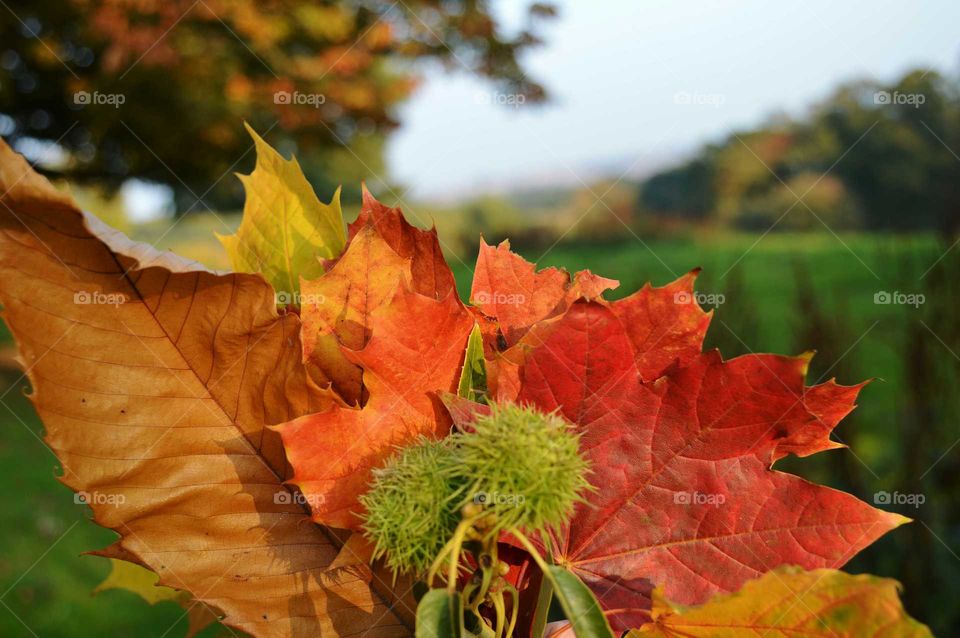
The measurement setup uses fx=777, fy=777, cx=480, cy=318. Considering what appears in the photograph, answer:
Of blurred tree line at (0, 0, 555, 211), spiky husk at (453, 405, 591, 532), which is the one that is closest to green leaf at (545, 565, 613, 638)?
spiky husk at (453, 405, 591, 532)

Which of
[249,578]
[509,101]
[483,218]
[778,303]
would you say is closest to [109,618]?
[249,578]

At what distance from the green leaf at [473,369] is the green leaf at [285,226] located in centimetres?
17

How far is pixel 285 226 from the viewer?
0.64 metres

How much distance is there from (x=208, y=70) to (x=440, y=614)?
22.7ft

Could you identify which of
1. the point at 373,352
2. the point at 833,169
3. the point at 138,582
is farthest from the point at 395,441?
the point at 833,169

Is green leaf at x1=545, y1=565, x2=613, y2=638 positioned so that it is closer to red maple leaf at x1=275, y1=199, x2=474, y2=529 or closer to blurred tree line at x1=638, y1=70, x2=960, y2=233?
red maple leaf at x1=275, y1=199, x2=474, y2=529

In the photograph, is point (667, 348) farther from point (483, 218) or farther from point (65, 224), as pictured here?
point (483, 218)

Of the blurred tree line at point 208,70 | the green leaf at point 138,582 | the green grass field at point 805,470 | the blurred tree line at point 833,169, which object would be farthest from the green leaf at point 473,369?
the blurred tree line at point 833,169

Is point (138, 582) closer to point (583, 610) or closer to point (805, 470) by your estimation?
point (583, 610)

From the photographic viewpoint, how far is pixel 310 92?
6.76 meters

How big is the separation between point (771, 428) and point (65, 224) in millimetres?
450

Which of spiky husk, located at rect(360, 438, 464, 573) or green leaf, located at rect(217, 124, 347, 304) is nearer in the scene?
spiky husk, located at rect(360, 438, 464, 573)

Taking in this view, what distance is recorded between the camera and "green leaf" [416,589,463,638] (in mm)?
406

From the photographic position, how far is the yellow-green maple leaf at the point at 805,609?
0.43m
